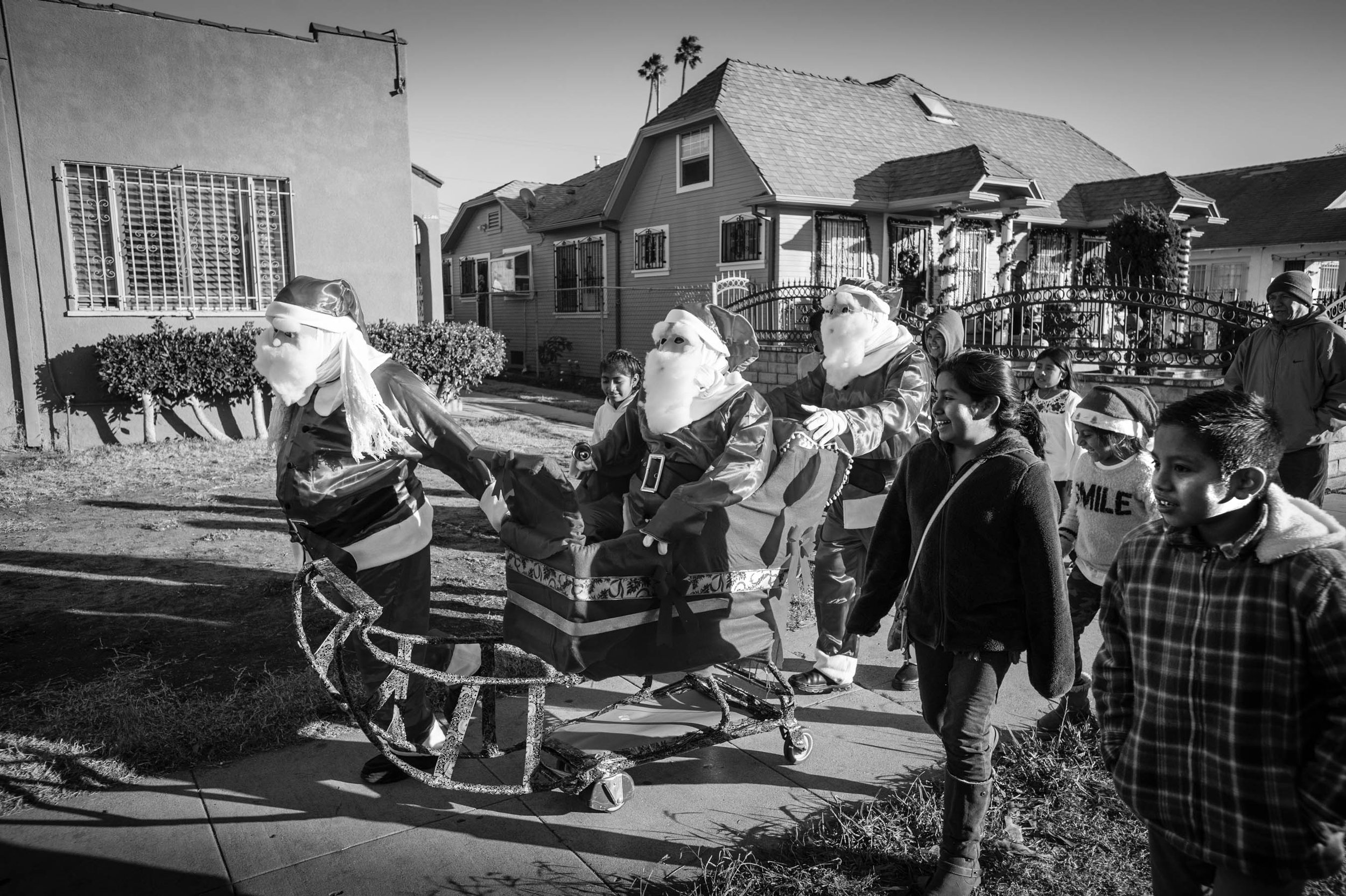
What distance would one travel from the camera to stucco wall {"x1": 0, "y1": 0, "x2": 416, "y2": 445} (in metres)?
10.6

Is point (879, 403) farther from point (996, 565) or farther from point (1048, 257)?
point (1048, 257)

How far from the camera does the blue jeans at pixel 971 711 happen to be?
2812mm

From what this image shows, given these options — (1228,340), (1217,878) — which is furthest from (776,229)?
(1217,878)

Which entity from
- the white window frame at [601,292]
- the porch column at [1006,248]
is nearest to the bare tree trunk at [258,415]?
the white window frame at [601,292]

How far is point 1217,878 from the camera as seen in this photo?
2082 millimetres

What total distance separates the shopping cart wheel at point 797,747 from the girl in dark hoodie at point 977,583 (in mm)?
883

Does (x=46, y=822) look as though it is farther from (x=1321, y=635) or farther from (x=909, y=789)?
(x=1321, y=635)

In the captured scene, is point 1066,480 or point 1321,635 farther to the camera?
point 1066,480

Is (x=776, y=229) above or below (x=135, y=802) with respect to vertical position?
above

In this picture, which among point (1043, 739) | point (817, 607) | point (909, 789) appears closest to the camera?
point (909, 789)

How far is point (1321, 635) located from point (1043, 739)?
228cm

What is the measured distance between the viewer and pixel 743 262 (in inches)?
748

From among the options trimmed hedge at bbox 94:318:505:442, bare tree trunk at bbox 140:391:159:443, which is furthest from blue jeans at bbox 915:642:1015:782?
bare tree trunk at bbox 140:391:159:443

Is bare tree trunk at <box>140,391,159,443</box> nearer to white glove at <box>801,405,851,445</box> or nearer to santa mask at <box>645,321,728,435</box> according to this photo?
santa mask at <box>645,321,728,435</box>
